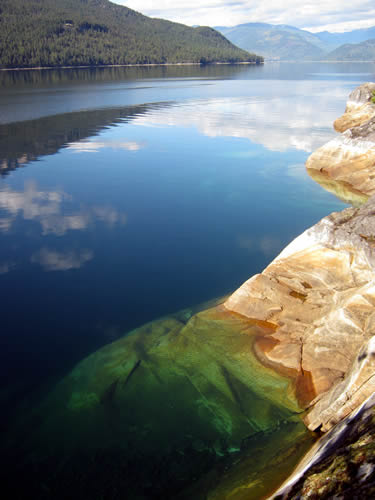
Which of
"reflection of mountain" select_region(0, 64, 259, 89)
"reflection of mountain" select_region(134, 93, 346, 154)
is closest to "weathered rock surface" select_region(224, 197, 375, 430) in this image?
"reflection of mountain" select_region(134, 93, 346, 154)

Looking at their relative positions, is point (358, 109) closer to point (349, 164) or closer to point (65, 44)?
point (349, 164)

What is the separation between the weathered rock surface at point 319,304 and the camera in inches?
373

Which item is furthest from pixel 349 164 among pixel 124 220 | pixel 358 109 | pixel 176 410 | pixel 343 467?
pixel 343 467

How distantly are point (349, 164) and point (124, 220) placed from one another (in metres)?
16.1

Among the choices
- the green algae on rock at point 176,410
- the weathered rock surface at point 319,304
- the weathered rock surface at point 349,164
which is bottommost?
the green algae on rock at point 176,410

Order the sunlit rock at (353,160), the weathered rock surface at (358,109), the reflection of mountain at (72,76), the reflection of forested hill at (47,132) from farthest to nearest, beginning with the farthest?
the reflection of mountain at (72,76) → the weathered rock surface at (358,109) → the reflection of forested hill at (47,132) → the sunlit rock at (353,160)

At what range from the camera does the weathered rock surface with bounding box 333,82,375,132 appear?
123 ft

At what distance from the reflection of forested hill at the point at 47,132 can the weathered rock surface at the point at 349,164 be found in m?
21.9

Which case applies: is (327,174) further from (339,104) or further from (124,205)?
(339,104)

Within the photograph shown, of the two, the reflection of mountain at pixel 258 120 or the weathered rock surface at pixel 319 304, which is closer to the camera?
the weathered rock surface at pixel 319 304

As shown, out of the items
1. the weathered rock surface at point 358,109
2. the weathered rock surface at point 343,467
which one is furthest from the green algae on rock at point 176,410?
the weathered rock surface at point 358,109

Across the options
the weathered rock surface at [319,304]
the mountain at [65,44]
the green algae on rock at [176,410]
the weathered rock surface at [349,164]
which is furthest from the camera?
the mountain at [65,44]

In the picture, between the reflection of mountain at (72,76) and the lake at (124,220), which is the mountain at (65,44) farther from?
the lake at (124,220)

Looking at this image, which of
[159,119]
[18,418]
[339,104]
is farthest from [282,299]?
[339,104]
